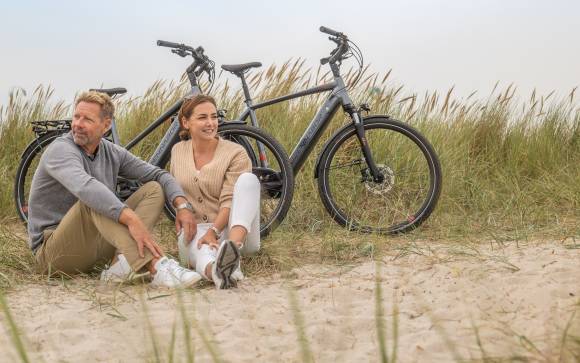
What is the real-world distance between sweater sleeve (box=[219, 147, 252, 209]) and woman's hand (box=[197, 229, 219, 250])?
0.17 meters

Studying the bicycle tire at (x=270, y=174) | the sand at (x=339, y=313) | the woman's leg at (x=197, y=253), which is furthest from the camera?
the bicycle tire at (x=270, y=174)

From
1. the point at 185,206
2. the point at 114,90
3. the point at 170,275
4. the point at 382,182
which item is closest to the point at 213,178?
the point at 185,206

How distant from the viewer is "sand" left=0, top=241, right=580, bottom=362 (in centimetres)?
267

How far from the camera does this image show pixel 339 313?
3.18 metres

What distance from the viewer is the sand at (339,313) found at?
105 inches

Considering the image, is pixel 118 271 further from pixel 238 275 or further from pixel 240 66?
pixel 240 66

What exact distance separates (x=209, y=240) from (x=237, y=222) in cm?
16

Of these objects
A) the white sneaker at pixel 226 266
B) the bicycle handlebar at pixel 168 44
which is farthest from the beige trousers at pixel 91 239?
the bicycle handlebar at pixel 168 44

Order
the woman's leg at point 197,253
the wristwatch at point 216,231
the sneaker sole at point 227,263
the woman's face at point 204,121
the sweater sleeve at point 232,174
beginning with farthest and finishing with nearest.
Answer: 1. the woman's face at point 204,121
2. the sweater sleeve at point 232,174
3. the wristwatch at point 216,231
4. the woman's leg at point 197,253
5. the sneaker sole at point 227,263

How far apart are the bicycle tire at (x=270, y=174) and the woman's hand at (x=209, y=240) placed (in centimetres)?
84

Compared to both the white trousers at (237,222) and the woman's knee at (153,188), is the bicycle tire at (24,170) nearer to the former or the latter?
the woman's knee at (153,188)

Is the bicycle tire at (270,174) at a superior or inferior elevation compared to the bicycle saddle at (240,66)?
inferior

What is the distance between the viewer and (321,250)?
4.46m

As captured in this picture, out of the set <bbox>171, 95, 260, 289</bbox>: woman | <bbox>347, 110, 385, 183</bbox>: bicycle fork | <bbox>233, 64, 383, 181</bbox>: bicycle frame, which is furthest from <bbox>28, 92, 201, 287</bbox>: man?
<bbox>347, 110, 385, 183</bbox>: bicycle fork
